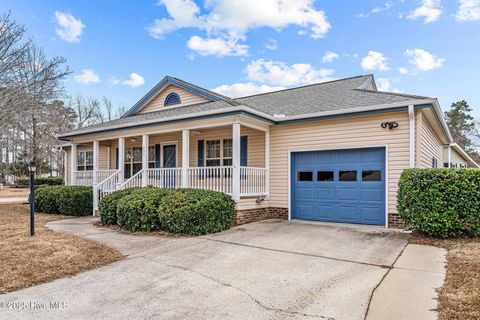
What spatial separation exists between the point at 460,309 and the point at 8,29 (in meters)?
13.9

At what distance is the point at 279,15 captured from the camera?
13.3 m

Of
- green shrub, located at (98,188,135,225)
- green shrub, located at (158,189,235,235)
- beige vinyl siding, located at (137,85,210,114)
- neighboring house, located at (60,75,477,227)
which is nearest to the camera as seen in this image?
green shrub, located at (158,189,235,235)

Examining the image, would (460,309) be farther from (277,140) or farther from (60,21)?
(60,21)

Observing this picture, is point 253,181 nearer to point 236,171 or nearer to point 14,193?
point 236,171

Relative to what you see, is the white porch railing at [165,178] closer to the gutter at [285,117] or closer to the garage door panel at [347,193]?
the gutter at [285,117]

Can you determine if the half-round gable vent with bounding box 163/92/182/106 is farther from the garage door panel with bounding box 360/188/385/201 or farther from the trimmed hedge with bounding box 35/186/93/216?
the garage door panel with bounding box 360/188/385/201

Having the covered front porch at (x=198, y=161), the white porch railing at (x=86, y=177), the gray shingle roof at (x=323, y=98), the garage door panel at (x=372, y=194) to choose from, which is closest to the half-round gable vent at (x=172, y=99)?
the covered front porch at (x=198, y=161)

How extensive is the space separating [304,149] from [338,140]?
1091 millimetres

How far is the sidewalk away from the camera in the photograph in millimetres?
3482

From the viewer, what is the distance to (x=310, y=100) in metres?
11.6

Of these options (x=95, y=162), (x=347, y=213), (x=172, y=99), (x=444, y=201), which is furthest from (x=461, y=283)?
(x=95, y=162)

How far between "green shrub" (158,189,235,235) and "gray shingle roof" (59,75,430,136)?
9.73ft

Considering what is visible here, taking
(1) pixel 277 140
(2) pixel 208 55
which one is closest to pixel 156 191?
(1) pixel 277 140

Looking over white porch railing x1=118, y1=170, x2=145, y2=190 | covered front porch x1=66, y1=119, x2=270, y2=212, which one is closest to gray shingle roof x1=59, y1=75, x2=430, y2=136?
covered front porch x1=66, y1=119, x2=270, y2=212
